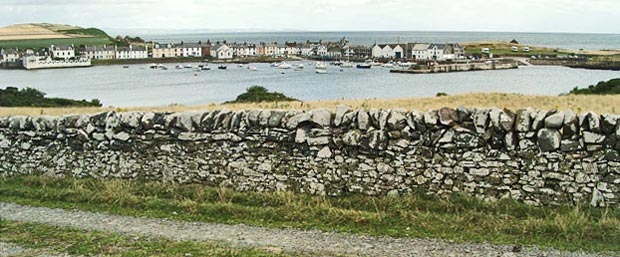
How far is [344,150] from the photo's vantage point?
11109 mm

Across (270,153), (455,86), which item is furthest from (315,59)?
(270,153)

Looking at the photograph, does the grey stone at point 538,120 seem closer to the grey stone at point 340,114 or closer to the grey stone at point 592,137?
the grey stone at point 592,137

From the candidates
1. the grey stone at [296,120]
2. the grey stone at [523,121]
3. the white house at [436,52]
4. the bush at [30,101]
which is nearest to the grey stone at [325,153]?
A: the grey stone at [296,120]

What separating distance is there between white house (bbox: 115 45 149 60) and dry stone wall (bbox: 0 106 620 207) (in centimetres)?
18203

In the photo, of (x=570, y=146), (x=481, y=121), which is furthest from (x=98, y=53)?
(x=570, y=146)

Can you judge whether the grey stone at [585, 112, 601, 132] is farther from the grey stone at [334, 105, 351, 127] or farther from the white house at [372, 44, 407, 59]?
the white house at [372, 44, 407, 59]

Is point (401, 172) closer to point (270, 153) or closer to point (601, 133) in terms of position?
point (270, 153)

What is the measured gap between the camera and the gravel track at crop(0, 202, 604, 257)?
8070 mm

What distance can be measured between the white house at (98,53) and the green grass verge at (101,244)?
182949mm

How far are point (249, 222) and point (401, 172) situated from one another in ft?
9.23

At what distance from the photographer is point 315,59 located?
190m

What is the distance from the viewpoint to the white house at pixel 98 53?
18400 centimetres

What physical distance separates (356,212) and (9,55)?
181 meters

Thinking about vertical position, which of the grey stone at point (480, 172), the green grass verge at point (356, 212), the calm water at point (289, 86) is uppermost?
the grey stone at point (480, 172)
